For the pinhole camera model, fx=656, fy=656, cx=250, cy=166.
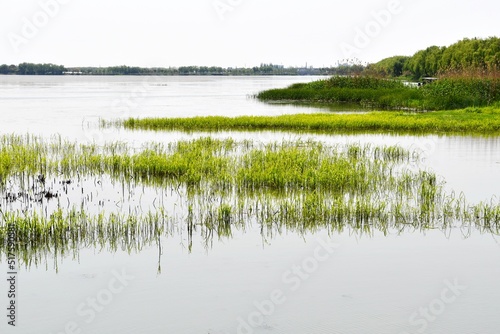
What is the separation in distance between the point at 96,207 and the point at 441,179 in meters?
8.06

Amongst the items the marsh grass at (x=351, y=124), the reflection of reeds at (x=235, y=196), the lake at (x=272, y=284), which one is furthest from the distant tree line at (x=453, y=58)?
the lake at (x=272, y=284)

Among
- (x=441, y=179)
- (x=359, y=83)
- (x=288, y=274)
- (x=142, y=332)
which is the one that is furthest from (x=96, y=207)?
(x=359, y=83)

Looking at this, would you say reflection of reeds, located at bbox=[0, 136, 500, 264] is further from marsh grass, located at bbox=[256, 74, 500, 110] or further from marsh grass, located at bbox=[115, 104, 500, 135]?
marsh grass, located at bbox=[256, 74, 500, 110]

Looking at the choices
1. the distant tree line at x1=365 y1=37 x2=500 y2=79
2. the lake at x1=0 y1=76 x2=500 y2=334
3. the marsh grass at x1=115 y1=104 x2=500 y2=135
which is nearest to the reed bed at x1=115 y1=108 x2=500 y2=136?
the marsh grass at x1=115 y1=104 x2=500 y2=135

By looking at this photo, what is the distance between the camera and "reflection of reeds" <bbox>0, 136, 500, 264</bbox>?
10.3 meters

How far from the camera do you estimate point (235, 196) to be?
13195 mm

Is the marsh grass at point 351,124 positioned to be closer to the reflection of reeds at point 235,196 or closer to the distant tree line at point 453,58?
the reflection of reeds at point 235,196

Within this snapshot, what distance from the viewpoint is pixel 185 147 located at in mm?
19250

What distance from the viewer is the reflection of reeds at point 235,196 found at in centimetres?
1034

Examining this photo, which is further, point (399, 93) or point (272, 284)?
point (399, 93)

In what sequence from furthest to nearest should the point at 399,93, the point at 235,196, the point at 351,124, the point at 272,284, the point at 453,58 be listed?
the point at 453,58, the point at 399,93, the point at 351,124, the point at 235,196, the point at 272,284

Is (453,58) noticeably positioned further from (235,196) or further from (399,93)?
(235,196)

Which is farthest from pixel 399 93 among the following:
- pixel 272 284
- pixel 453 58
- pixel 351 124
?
pixel 453 58

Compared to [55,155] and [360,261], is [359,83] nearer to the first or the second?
[55,155]
